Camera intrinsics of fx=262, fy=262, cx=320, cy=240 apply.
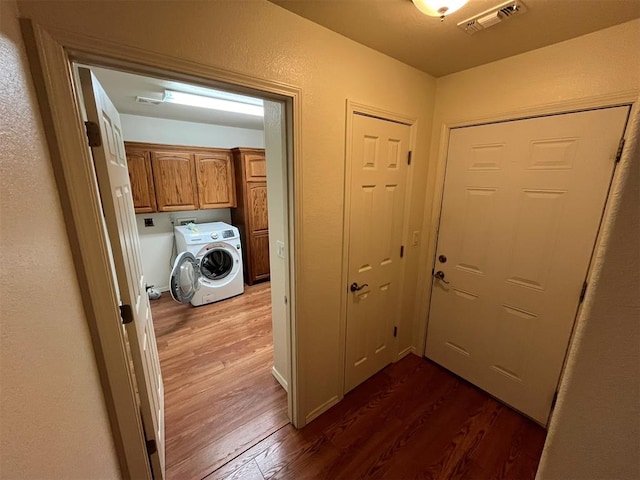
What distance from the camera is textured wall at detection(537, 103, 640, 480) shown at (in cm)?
37

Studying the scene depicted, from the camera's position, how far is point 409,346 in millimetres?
2514

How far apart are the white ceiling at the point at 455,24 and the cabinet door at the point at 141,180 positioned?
2.78m

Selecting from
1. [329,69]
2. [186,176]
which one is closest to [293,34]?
[329,69]

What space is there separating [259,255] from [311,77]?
3004 millimetres

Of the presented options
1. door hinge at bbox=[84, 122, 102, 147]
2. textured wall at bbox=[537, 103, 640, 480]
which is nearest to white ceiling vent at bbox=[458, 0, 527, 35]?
textured wall at bbox=[537, 103, 640, 480]

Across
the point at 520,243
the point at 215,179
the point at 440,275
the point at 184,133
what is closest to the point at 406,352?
the point at 440,275

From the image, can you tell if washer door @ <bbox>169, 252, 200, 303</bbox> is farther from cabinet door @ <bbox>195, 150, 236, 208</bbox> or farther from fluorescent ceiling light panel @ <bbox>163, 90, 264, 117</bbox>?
fluorescent ceiling light panel @ <bbox>163, 90, 264, 117</bbox>

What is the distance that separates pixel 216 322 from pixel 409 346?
2.14 m

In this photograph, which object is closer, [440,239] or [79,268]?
[79,268]

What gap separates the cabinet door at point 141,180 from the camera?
3.10 m

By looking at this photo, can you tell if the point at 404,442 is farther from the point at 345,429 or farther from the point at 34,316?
the point at 34,316

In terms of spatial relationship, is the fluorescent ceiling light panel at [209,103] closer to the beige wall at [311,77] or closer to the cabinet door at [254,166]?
the cabinet door at [254,166]

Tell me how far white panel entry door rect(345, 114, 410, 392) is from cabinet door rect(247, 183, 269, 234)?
2.19 meters

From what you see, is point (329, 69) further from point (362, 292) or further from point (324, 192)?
point (362, 292)
